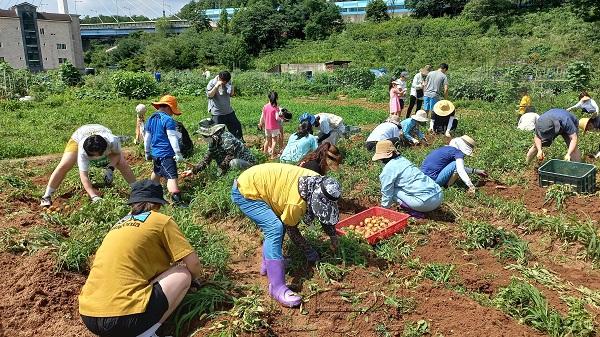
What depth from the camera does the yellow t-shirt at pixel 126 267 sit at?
3.00 m

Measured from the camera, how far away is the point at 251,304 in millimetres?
3689

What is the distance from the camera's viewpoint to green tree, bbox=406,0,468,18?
56094mm

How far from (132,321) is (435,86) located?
962 cm

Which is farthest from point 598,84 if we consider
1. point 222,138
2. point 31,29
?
point 31,29

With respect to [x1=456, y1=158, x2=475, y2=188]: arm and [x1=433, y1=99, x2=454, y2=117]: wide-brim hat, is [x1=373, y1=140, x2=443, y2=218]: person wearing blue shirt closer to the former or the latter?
[x1=456, y1=158, x2=475, y2=188]: arm

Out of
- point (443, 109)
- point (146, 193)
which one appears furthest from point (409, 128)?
point (146, 193)

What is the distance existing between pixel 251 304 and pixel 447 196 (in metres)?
3.55

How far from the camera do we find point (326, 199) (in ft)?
12.4

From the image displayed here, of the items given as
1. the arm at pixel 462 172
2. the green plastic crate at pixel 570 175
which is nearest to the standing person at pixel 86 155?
the arm at pixel 462 172

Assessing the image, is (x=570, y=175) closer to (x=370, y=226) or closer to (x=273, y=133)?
(x=370, y=226)

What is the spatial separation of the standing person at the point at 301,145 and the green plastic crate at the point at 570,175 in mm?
3274

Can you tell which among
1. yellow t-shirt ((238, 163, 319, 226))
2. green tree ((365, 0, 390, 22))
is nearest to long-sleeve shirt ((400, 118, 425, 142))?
yellow t-shirt ((238, 163, 319, 226))

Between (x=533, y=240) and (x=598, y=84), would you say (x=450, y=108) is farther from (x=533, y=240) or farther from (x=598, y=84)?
(x=598, y=84)

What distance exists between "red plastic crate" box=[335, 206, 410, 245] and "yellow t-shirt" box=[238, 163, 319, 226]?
1113mm
